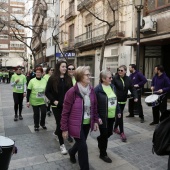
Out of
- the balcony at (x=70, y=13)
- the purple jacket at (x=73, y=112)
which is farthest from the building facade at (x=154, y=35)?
the balcony at (x=70, y=13)

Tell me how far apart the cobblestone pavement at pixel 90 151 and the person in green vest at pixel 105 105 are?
0.36 meters

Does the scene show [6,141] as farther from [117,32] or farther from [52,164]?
[117,32]

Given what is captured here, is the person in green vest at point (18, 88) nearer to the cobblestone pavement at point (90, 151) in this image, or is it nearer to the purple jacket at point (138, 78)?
the cobblestone pavement at point (90, 151)

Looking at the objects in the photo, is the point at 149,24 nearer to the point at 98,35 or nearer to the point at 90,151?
the point at 98,35

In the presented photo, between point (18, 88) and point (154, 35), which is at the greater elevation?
point (154, 35)

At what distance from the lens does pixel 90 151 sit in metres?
4.95

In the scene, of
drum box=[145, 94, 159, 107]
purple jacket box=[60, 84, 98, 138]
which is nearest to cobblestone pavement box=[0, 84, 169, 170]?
drum box=[145, 94, 159, 107]

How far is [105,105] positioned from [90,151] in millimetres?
1194

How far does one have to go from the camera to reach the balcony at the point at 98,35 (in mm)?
16058

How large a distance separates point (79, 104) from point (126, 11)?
43.3ft

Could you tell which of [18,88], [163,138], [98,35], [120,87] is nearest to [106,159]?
[163,138]

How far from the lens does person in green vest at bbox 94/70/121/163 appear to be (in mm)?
4320

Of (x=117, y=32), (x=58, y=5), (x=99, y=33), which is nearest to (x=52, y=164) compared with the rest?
(x=117, y=32)

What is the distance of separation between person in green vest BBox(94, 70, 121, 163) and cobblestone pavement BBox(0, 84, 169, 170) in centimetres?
36
